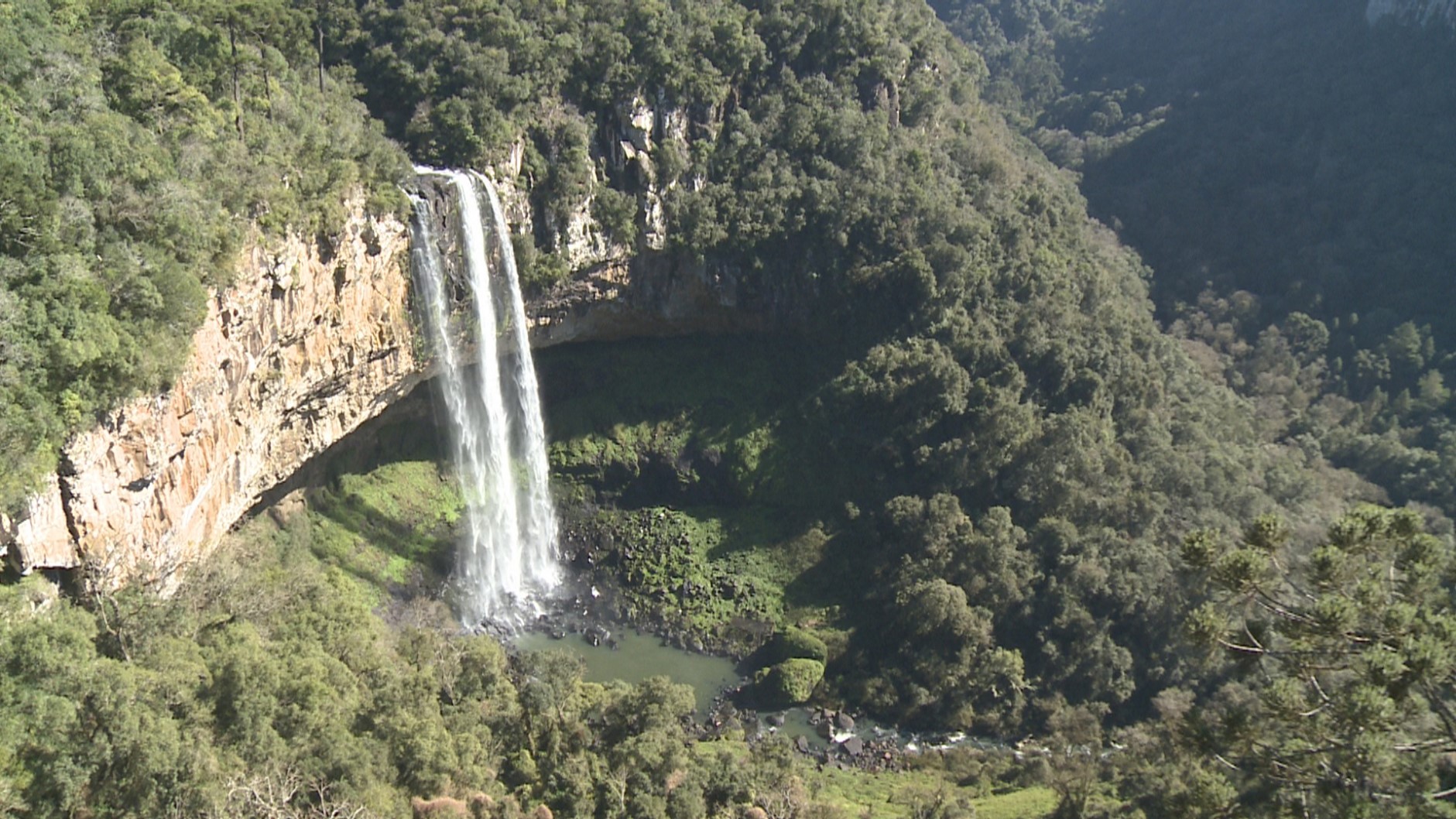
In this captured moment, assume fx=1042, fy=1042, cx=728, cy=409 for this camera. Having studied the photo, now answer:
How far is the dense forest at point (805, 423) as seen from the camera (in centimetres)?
1236

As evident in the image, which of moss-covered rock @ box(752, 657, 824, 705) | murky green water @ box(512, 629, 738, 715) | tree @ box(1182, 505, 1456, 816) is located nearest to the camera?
tree @ box(1182, 505, 1456, 816)

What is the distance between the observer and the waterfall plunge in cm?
2556

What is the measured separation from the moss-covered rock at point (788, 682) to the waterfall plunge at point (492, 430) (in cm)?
645

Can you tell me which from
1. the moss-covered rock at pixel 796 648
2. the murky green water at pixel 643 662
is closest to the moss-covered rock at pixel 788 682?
the moss-covered rock at pixel 796 648

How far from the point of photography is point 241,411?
2000 centimetres

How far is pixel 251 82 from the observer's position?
21.4 meters

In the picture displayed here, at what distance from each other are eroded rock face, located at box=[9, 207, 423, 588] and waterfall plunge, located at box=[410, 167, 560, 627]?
1229 mm

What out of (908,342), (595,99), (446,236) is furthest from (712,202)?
(446,236)

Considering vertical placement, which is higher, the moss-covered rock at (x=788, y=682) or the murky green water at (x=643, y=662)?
the murky green water at (x=643, y=662)

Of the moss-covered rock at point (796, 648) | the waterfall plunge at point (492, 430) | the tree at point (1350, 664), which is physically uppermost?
the waterfall plunge at point (492, 430)

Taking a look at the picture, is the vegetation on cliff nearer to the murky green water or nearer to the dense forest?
the dense forest

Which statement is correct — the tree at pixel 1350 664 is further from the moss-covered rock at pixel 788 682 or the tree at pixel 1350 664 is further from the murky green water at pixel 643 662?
the murky green water at pixel 643 662

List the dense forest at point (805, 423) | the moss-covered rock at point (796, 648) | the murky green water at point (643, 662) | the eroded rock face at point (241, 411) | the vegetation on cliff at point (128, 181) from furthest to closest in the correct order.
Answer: the moss-covered rock at point (796, 648), the murky green water at point (643, 662), the eroded rock face at point (241, 411), the vegetation on cliff at point (128, 181), the dense forest at point (805, 423)

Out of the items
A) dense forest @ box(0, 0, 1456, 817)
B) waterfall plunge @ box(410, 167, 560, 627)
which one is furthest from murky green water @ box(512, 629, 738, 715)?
waterfall plunge @ box(410, 167, 560, 627)
